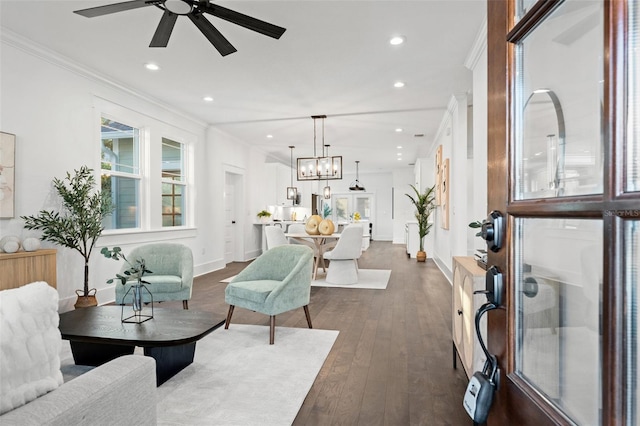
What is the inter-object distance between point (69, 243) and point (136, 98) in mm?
2354

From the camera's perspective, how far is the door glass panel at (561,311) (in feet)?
1.71

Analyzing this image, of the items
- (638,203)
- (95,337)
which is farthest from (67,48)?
(638,203)

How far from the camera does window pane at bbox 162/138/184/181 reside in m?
6.05

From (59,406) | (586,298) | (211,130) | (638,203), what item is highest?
(211,130)

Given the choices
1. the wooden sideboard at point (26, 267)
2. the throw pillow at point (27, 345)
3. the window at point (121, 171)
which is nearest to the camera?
the throw pillow at point (27, 345)

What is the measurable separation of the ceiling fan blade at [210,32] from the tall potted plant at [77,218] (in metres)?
2.49

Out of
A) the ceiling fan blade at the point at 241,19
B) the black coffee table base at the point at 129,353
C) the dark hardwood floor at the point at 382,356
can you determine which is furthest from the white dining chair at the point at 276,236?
the ceiling fan blade at the point at 241,19

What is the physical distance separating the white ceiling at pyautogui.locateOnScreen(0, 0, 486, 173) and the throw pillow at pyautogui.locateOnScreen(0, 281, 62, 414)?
9.02 ft

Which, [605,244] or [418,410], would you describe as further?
[418,410]

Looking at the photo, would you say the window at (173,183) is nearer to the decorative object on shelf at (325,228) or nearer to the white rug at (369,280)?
the white rug at (369,280)

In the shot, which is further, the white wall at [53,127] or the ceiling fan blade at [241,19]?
the white wall at [53,127]

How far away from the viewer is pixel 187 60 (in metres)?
4.07

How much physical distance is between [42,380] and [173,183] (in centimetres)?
553

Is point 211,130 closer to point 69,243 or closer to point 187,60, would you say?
point 187,60
